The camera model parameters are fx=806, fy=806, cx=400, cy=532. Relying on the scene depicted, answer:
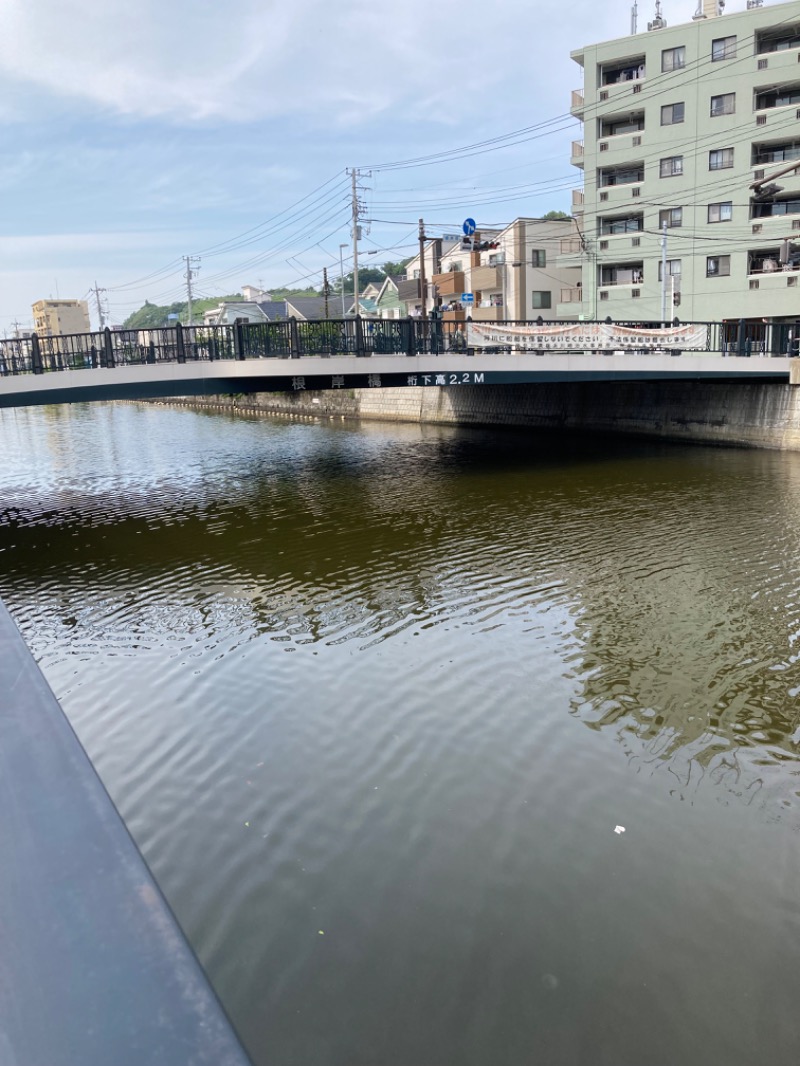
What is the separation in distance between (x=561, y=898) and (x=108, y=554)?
1291 centimetres

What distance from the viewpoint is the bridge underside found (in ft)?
69.3

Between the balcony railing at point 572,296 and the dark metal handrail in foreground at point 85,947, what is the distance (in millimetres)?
48336

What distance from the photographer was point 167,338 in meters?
22.2

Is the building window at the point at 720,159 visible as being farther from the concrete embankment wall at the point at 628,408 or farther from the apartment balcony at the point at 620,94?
the concrete embankment wall at the point at 628,408

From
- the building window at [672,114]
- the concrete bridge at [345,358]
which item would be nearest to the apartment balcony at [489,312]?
the building window at [672,114]

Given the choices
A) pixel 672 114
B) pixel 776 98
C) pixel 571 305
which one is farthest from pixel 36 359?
pixel 776 98

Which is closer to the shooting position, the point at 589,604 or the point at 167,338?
the point at 589,604

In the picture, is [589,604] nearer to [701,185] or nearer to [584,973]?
[584,973]

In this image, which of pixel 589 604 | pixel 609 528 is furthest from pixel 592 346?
pixel 589 604

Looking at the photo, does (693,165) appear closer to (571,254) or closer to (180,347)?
(571,254)

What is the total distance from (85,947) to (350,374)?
22.8 metres

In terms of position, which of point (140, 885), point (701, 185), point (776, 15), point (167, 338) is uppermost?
point (776, 15)

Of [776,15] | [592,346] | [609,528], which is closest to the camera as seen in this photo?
[609,528]

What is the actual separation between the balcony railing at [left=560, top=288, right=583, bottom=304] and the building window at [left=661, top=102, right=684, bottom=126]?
943cm
